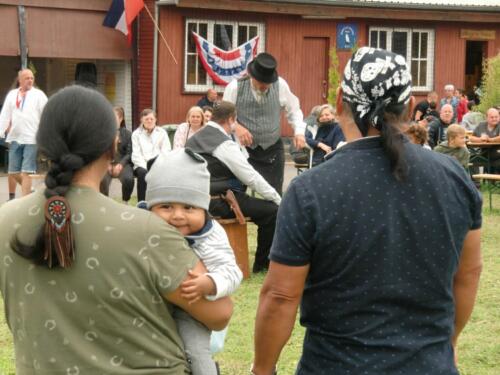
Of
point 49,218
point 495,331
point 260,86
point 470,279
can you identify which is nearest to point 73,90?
point 49,218

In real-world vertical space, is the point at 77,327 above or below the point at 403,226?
below

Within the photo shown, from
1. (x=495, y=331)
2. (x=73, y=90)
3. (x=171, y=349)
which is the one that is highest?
(x=73, y=90)

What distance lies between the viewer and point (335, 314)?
2.91 meters

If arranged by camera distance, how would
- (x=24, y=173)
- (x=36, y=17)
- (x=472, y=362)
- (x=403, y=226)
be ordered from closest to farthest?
(x=403, y=226) → (x=472, y=362) → (x=24, y=173) → (x=36, y=17)

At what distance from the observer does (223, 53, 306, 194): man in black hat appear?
966 cm

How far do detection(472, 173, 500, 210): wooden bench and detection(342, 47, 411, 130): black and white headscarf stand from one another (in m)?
11.8

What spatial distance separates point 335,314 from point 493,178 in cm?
1231

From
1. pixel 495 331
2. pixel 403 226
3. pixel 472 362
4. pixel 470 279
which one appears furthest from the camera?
pixel 495 331

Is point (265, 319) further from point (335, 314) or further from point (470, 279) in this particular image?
point (470, 279)

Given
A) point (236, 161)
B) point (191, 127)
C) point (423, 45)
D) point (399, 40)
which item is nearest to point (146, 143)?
point (191, 127)

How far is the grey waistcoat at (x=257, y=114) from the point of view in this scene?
9734mm

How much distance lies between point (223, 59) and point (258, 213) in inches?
641

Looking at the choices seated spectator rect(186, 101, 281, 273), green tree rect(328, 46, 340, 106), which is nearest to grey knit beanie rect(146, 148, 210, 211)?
seated spectator rect(186, 101, 281, 273)

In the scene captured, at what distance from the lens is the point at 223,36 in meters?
25.0
